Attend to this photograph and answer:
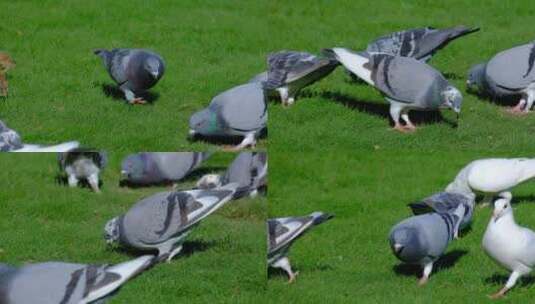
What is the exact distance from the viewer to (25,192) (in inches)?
380

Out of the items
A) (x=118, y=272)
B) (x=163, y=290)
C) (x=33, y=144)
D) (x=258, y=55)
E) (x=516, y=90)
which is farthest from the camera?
(x=258, y=55)

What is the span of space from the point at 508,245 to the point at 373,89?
3.76 m

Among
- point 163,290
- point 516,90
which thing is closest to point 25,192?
point 163,290

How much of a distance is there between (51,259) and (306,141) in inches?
131

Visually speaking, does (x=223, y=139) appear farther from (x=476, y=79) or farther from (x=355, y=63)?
(x=476, y=79)

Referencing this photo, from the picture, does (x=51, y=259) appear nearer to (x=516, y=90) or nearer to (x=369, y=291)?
(x=369, y=291)

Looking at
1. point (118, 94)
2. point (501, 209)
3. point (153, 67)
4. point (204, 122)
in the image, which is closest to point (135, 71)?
point (153, 67)

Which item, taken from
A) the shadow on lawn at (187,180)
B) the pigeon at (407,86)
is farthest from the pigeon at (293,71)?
the shadow on lawn at (187,180)

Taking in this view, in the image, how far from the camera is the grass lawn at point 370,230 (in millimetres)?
9570

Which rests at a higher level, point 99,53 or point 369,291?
point 99,53

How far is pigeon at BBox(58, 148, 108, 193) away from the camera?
949 centimetres

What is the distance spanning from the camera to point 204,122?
11.4m

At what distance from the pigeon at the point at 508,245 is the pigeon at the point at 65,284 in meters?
2.62

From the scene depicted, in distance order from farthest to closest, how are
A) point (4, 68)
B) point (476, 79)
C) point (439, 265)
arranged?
point (4, 68) < point (476, 79) < point (439, 265)
